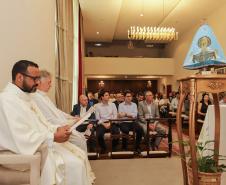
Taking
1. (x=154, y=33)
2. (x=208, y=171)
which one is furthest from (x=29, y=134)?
(x=154, y=33)

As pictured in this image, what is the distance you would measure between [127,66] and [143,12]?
462 cm

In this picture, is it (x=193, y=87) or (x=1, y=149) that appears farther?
(x=193, y=87)

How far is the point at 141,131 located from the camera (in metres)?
5.84

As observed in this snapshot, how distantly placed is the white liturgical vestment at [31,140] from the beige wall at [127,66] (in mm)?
12286

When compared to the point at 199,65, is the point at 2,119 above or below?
below

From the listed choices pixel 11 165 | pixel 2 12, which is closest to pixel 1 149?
pixel 11 165

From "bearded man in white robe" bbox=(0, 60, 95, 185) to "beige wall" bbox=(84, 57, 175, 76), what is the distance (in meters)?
12.3

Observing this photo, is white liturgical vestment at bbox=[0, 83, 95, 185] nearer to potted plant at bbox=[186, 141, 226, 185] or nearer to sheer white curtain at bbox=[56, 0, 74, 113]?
potted plant at bbox=[186, 141, 226, 185]

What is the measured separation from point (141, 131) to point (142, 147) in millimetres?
606

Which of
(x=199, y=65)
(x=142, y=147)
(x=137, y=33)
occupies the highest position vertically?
(x=137, y=33)

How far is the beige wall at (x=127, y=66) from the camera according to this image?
15.1m

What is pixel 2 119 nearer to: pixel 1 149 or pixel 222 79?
pixel 1 149

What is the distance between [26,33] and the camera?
11.9ft

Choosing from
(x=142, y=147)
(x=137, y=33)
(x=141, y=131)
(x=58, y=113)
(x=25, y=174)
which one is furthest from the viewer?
(x=137, y=33)
